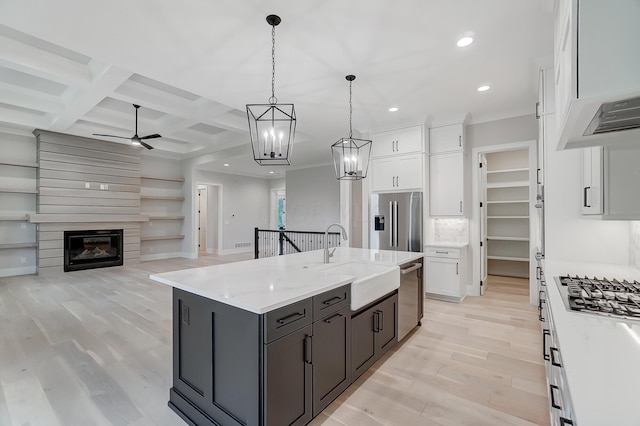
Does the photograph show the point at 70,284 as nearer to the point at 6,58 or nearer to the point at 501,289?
the point at 6,58

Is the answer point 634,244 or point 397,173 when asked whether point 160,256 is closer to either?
point 397,173

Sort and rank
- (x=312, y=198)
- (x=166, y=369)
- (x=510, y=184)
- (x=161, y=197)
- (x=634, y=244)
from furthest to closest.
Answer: (x=312, y=198) < (x=161, y=197) < (x=510, y=184) < (x=166, y=369) < (x=634, y=244)

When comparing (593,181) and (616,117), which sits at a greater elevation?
(616,117)

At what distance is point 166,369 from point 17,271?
6.43 metres

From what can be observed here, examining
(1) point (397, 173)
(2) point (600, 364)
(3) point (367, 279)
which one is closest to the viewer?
(2) point (600, 364)

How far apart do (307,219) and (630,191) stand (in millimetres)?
8092

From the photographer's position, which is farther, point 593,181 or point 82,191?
point 82,191

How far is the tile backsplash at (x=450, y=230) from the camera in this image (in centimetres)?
489

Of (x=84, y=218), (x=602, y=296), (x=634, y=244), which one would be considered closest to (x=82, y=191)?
(x=84, y=218)

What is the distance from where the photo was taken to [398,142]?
5027 mm

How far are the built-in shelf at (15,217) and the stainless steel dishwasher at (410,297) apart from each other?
25.9ft

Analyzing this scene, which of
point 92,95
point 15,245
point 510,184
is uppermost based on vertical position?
point 92,95

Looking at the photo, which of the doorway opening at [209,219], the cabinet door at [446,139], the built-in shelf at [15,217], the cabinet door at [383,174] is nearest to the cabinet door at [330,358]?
the cabinet door at [383,174]

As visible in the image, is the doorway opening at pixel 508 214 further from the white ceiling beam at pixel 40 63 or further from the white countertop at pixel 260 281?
the white ceiling beam at pixel 40 63
